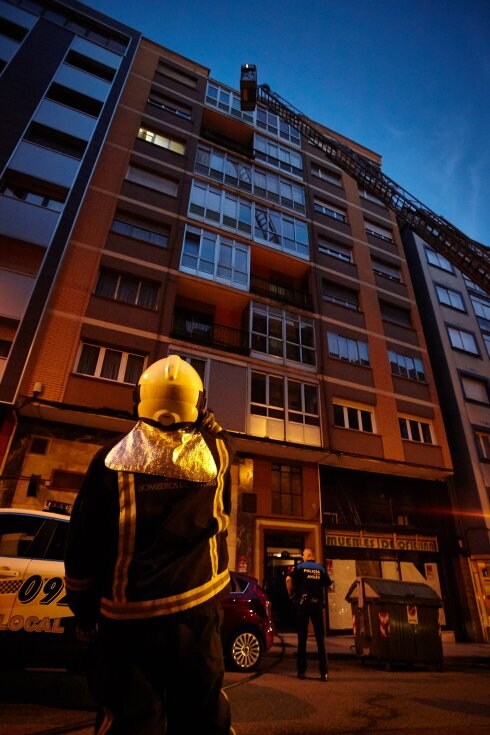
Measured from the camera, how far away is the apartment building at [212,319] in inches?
477

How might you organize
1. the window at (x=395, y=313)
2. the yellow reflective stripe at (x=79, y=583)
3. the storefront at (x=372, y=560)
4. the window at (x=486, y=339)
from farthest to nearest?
the window at (x=486, y=339) < the window at (x=395, y=313) < the storefront at (x=372, y=560) < the yellow reflective stripe at (x=79, y=583)

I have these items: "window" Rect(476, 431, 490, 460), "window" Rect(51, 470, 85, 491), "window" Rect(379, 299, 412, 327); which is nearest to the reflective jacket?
"window" Rect(51, 470, 85, 491)

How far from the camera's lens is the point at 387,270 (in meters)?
22.3

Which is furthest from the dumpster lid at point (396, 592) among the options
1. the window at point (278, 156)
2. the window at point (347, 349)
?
the window at point (278, 156)

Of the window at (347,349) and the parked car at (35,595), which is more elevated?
the window at (347,349)

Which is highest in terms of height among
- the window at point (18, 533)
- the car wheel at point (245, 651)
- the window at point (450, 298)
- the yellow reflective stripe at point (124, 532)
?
the window at point (450, 298)

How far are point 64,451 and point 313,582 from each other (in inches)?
328

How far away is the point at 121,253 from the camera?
1489 cm

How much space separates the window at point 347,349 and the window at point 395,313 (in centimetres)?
348

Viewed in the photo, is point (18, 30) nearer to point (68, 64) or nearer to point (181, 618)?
point (68, 64)

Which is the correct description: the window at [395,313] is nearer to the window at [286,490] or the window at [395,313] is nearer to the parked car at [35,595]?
the window at [286,490]

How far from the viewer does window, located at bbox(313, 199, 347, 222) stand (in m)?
22.3

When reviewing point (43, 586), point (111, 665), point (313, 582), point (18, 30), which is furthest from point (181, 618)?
point (18, 30)

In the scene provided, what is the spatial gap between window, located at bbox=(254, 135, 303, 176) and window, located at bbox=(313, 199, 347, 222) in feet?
7.48
